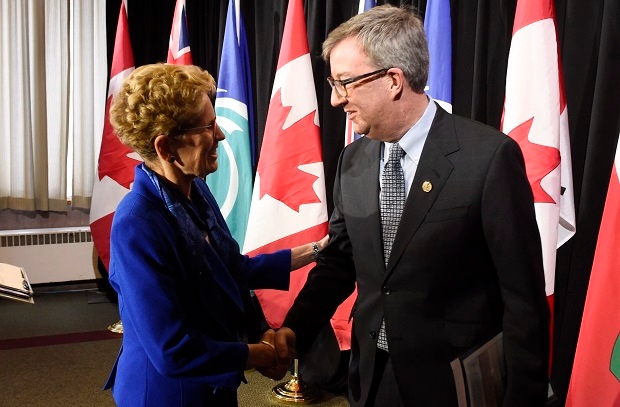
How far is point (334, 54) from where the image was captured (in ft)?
5.22

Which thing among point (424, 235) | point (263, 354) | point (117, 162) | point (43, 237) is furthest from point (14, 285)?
point (43, 237)

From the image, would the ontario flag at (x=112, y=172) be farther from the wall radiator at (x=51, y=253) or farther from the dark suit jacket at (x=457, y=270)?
the dark suit jacket at (x=457, y=270)

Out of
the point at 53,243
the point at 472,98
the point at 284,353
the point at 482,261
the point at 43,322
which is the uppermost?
the point at 472,98

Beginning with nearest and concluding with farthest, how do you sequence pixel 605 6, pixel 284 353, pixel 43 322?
pixel 284 353 → pixel 605 6 → pixel 43 322

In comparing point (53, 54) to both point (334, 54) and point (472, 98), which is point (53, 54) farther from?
point (334, 54)

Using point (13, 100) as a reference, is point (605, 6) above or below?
above

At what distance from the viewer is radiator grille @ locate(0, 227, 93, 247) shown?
569 cm

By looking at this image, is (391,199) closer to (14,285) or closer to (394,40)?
(394,40)

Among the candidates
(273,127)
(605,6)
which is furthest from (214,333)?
(273,127)

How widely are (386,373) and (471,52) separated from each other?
76.8 inches

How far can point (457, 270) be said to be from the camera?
1.44 m

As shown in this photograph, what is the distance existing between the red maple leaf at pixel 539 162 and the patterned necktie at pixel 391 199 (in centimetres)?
98

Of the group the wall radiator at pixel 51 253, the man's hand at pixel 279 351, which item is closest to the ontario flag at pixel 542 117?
the man's hand at pixel 279 351

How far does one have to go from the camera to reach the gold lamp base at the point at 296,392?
3535 mm
